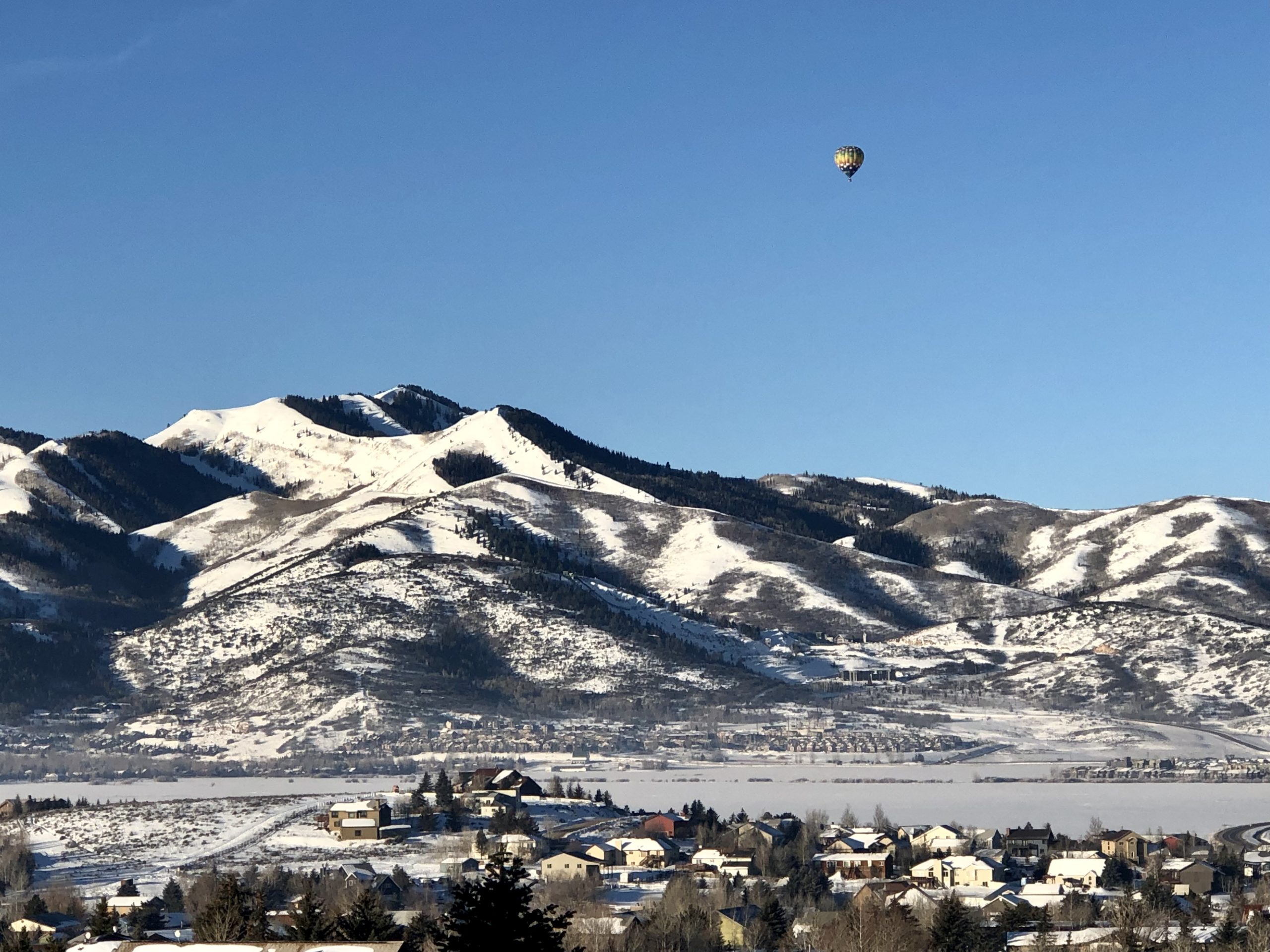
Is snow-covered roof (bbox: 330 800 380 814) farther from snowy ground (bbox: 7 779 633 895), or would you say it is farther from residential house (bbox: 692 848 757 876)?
residential house (bbox: 692 848 757 876)

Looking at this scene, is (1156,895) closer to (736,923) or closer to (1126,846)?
(736,923)

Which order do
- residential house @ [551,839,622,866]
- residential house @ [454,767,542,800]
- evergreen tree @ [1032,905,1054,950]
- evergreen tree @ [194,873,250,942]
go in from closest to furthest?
evergreen tree @ [194,873,250,942] → evergreen tree @ [1032,905,1054,950] → residential house @ [551,839,622,866] → residential house @ [454,767,542,800]

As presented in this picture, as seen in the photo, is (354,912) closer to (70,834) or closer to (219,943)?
(219,943)

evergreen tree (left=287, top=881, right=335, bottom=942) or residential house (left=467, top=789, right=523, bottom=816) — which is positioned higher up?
residential house (left=467, top=789, right=523, bottom=816)

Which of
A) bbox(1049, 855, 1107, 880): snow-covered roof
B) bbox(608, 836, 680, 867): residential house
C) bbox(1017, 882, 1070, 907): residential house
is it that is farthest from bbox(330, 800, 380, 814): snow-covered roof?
bbox(1017, 882, 1070, 907): residential house

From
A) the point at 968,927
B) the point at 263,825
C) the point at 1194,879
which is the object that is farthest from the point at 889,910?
the point at 263,825

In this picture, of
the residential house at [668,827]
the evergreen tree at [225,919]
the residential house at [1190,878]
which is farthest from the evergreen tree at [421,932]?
the residential house at [668,827]

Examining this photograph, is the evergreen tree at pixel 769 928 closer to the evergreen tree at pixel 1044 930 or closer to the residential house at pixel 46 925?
the evergreen tree at pixel 1044 930
